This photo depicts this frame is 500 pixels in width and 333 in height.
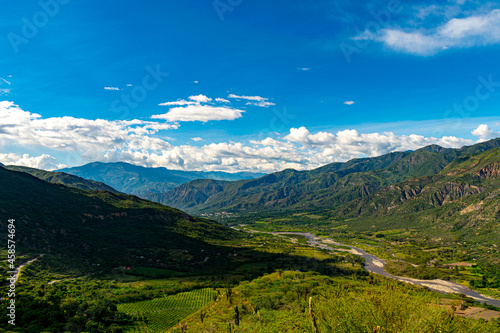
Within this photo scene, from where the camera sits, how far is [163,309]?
107 meters

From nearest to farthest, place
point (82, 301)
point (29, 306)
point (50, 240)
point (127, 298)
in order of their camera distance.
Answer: point (29, 306) < point (82, 301) < point (127, 298) < point (50, 240)

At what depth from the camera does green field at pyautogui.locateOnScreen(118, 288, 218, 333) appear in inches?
3588

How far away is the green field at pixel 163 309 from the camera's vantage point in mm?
91144

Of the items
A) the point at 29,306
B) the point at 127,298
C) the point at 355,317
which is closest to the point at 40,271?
the point at 127,298

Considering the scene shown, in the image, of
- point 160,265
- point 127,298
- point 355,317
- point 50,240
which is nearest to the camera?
point 355,317

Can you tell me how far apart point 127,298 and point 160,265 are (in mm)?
63216


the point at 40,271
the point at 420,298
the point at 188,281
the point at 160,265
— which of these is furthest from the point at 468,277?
the point at 40,271

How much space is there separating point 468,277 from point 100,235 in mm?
265213

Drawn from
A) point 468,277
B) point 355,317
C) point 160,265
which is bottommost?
point 468,277

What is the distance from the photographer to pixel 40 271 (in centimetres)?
11706

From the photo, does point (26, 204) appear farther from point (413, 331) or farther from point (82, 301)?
point (413, 331)

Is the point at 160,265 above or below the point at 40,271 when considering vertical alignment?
below

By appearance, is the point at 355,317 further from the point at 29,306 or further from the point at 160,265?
the point at 160,265

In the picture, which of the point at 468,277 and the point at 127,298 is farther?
the point at 468,277
